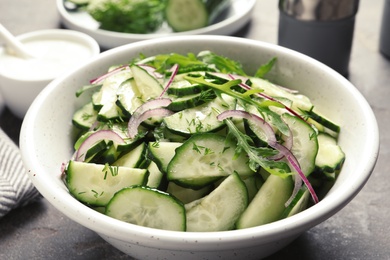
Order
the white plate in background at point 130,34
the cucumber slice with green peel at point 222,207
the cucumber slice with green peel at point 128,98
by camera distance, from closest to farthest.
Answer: the cucumber slice with green peel at point 222,207 → the cucumber slice with green peel at point 128,98 → the white plate in background at point 130,34

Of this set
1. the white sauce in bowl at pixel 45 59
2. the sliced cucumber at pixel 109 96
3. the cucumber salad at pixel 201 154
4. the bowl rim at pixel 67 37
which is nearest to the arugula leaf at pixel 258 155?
the cucumber salad at pixel 201 154

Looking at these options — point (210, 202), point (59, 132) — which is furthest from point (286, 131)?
point (59, 132)

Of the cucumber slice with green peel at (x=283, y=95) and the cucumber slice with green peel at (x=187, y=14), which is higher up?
the cucumber slice with green peel at (x=283, y=95)

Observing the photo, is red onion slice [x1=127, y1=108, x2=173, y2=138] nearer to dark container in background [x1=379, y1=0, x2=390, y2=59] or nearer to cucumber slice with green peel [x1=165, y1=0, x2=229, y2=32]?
cucumber slice with green peel [x1=165, y1=0, x2=229, y2=32]

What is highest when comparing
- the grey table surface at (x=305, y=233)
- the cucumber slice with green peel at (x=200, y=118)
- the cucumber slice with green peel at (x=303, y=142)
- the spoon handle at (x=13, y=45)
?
the cucumber slice with green peel at (x=200, y=118)

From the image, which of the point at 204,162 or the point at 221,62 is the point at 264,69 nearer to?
the point at 221,62

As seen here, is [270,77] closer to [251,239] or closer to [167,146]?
[167,146]

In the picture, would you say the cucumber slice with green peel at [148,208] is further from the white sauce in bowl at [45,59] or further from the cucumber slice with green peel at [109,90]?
the white sauce in bowl at [45,59]
